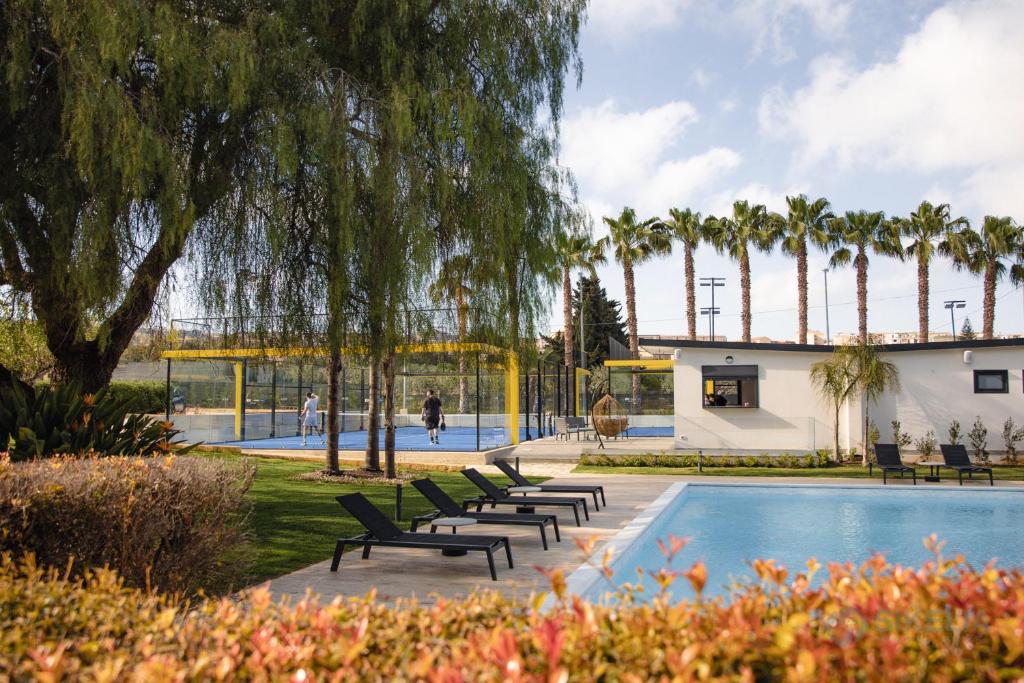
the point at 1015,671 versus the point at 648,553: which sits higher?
the point at 1015,671

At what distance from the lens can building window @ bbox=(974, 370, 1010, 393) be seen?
19344mm

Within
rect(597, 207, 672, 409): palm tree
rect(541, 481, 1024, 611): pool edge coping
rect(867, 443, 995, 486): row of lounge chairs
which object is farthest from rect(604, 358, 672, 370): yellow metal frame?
rect(541, 481, 1024, 611): pool edge coping

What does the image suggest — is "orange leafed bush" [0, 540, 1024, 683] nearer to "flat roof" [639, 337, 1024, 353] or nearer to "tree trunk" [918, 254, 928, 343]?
"flat roof" [639, 337, 1024, 353]

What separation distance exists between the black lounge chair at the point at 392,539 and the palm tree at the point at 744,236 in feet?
98.0

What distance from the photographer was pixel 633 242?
39.2 m

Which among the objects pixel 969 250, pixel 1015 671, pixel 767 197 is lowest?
pixel 1015 671

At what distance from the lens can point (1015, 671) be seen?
253 cm

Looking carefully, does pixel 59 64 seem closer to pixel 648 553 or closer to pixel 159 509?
pixel 159 509

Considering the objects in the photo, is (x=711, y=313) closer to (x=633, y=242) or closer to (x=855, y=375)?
(x=633, y=242)

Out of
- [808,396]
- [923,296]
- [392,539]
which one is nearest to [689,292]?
[923,296]

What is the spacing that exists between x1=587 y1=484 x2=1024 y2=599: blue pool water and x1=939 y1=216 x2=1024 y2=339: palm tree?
73.0 ft

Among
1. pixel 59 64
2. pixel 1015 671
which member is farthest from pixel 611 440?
pixel 1015 671

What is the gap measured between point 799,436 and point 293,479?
39.1 ft

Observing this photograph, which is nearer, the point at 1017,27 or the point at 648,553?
the point at 648,553
